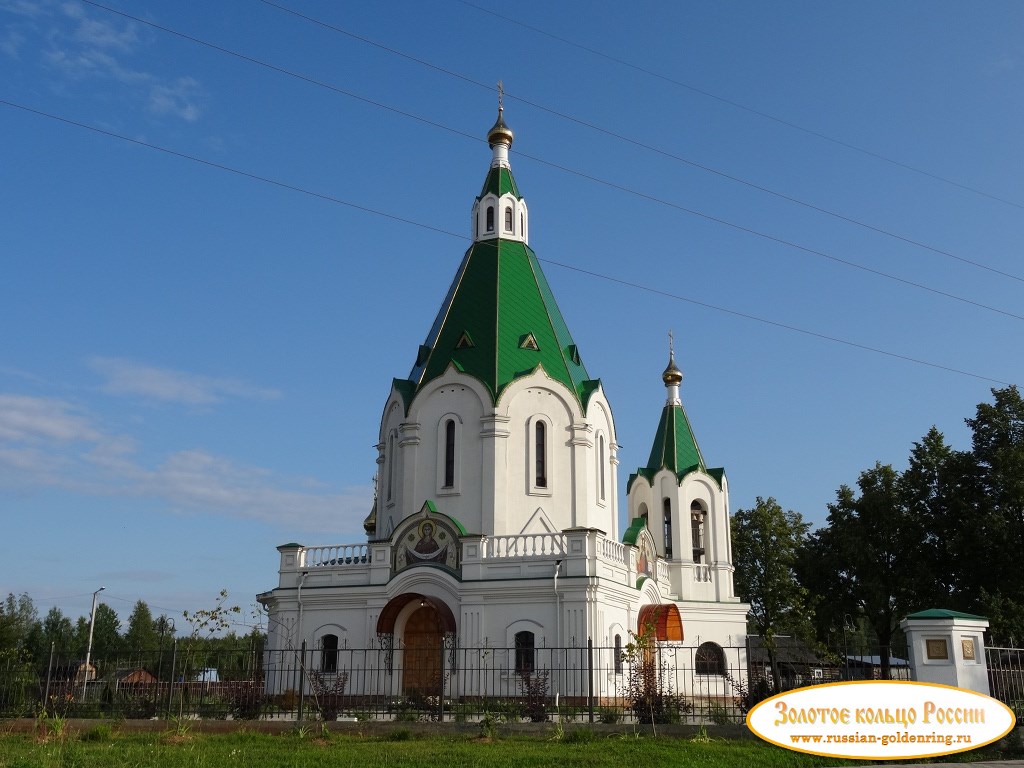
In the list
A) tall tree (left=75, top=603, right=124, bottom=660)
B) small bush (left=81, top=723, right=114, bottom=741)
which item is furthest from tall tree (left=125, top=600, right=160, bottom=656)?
small bush (left=81, top=723, right=114, bottom=741)

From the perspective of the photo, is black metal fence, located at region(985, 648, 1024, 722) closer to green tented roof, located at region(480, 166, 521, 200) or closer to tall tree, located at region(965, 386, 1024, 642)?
tall tree, located at region(965, 386, 1024, 642)

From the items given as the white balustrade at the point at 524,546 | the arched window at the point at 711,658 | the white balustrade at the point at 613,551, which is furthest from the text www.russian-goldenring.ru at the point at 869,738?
the arched window at the point at 711,658

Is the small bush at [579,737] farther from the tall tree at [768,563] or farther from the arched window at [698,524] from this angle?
the tall tree at [768,563]

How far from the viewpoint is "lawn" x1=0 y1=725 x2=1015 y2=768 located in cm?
1025

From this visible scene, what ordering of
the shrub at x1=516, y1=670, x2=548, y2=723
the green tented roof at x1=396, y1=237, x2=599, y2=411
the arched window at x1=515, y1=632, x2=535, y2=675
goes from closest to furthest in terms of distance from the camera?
the shrub at x1=516, y1=670, x2=548, y2=723 → the arched window at x1=515, y1=632, x2=535, y2=675 → the green tented roof at x1=396, y1=237, x2=599, y2=411

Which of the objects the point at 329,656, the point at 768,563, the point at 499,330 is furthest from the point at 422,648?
the point at 768,563

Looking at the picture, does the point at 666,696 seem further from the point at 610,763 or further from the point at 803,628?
the point at 803,628

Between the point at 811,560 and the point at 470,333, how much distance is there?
1923 centimetres

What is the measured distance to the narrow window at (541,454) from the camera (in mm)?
24469

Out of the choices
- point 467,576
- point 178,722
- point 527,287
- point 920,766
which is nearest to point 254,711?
point 178,722

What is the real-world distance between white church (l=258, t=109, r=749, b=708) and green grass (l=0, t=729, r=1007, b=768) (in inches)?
260

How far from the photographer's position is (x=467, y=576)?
71.3 ft

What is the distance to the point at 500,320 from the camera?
83.5ft

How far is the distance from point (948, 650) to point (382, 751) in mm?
7579
